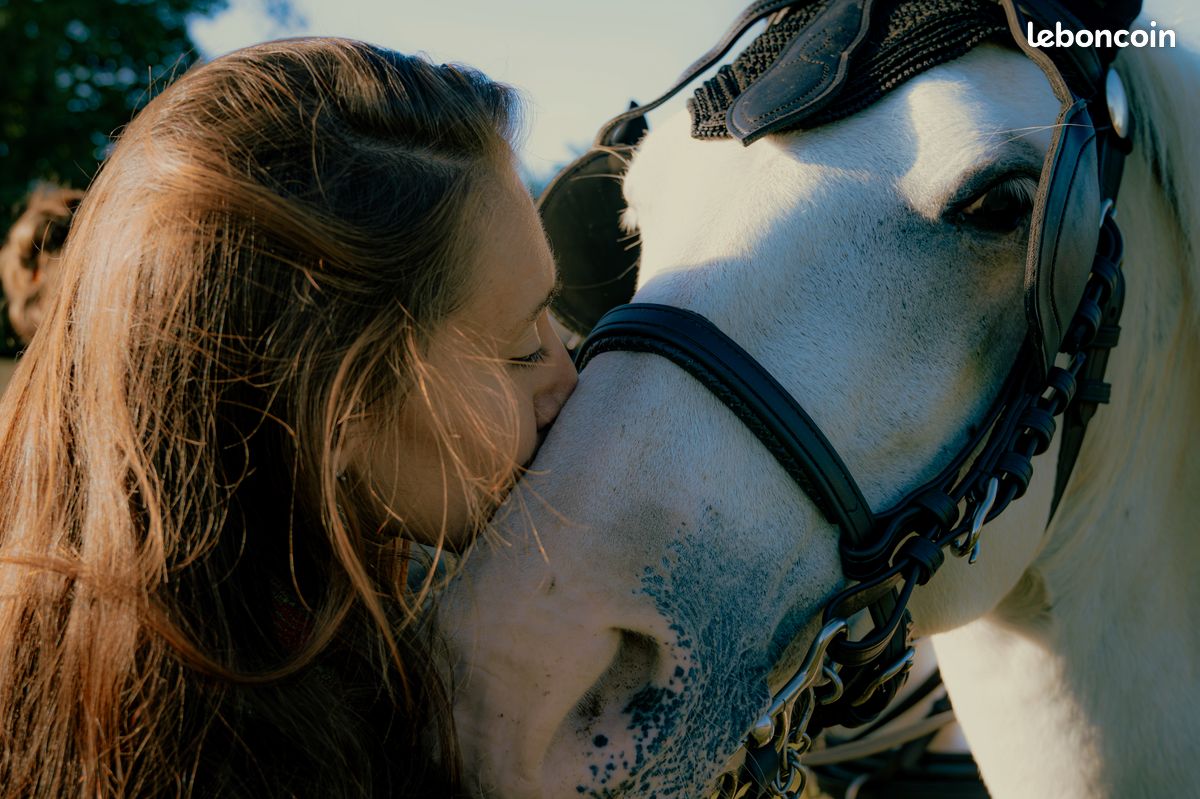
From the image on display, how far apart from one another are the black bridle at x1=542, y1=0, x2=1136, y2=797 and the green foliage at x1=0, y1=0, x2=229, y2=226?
46.8 feet

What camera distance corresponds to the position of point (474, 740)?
0.94 metres

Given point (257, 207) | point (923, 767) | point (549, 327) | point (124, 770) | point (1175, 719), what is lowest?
point (923, 767)

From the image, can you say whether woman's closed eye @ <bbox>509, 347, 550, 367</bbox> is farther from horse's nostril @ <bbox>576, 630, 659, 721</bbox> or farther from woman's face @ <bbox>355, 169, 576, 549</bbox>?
horse's nostril @ <bbox>576, 630, 659, 721</bbox>

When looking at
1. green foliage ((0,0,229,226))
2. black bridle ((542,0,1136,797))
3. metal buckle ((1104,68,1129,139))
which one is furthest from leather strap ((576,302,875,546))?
green foliage ((0,0,229,226))

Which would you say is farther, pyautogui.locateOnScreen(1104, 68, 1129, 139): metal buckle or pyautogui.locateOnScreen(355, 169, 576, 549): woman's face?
pyautogui.locateOnScreen(1104, 68, 1129, 139): metal buckle

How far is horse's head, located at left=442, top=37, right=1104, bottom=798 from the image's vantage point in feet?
3.10

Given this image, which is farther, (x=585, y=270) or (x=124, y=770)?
(x=585, y=270)

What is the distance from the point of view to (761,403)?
41.8 inches

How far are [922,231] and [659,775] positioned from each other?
2.32ft

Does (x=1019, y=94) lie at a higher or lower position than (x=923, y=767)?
higher

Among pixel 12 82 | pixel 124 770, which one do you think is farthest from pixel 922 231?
pixel 12 82

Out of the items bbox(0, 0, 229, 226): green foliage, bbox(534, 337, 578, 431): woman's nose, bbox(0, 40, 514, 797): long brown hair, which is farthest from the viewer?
bbox(0, 0, 229, 226): green foliage

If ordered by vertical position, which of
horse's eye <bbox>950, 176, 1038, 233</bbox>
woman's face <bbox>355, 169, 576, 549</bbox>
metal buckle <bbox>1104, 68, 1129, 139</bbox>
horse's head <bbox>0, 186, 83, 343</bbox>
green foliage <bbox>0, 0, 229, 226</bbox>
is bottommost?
green foliage <bbox>0, 0, 229, 226</bbox>

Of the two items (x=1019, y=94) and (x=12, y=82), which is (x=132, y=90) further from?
(x=1019, y=94)
